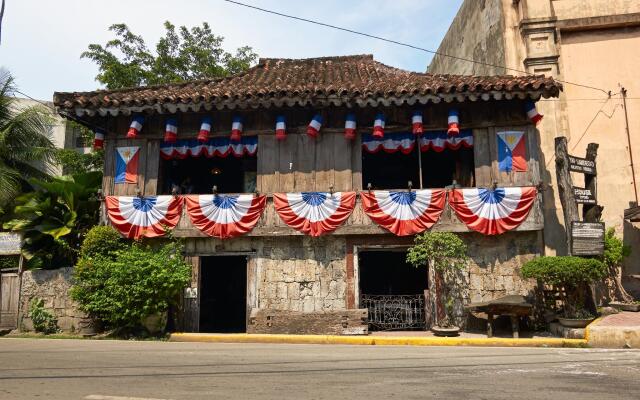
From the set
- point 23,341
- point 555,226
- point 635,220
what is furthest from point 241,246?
point 635,220

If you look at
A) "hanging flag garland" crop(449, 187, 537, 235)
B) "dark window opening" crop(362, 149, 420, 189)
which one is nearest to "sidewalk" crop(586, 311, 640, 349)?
"hanging flag garland" crop(449, 187, 537, 235)

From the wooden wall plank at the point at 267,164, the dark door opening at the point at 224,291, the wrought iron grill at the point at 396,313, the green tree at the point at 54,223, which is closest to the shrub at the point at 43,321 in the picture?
the green tree at the point at 54,223

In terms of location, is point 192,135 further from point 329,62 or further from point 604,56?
point 604,56

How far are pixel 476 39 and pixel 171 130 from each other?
11.6 metres

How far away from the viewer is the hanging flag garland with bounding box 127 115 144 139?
40.8ft

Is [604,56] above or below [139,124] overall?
above

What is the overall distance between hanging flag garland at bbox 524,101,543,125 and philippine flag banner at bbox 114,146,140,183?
34.7 ft

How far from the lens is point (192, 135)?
13008 mm

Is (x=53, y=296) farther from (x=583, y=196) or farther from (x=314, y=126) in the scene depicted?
(x=583, y=196)

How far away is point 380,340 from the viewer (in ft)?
33.5

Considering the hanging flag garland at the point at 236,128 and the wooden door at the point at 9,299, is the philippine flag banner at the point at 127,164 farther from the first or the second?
the wooden door at the point at 9,299

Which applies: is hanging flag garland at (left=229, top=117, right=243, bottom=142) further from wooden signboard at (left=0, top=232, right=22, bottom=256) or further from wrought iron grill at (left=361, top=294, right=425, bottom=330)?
wooden signboard at (left=0, top=232, right=22, bottom=256)

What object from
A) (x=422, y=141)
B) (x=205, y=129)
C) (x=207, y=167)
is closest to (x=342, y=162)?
(x=422, y=141)

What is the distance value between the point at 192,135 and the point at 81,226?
3993 mm
